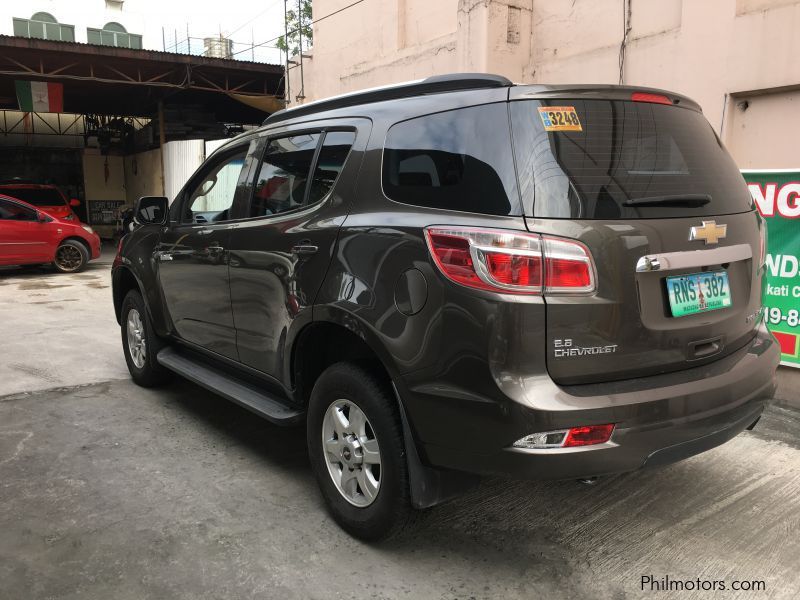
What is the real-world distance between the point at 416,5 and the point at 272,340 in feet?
29.1

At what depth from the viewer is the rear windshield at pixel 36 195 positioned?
15945 millimetres

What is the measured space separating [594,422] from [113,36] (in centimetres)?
3302

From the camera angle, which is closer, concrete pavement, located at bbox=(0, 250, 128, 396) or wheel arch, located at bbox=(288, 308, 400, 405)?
wheel arch, located at bbox=(288, 308, 400, 405)

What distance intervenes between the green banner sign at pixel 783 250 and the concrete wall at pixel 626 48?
4.15ft

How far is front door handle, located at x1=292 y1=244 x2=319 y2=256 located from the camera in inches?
119

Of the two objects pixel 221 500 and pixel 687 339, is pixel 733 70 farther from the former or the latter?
pixel 221 500

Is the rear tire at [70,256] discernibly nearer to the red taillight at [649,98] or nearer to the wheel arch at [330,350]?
the wheel arch at [330,350]

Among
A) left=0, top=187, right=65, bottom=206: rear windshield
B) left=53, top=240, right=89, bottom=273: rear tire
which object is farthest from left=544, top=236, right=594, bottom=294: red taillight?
left=0, top=187, right=65, bottom=206: rear windshield

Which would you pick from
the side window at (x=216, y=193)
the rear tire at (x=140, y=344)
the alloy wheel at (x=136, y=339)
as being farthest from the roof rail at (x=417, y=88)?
the alloy wheel at (x=136, y=339)

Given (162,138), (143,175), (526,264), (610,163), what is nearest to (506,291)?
(526,264)

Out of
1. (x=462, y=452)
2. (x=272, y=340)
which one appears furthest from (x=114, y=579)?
(x=462, y=452)

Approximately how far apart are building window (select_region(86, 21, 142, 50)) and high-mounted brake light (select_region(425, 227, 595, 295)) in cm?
3138

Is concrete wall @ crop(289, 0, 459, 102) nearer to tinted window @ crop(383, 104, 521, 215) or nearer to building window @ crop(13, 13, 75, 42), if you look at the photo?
tinted window @ crop(383, 104, 521, 215)

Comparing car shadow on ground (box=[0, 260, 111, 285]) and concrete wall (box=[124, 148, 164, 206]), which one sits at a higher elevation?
concrete wall (box=[124, 148, 164, 206])
